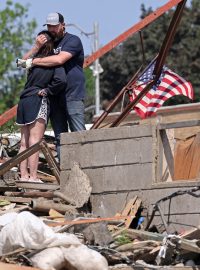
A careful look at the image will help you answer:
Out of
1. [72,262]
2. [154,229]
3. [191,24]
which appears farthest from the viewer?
[191,24]

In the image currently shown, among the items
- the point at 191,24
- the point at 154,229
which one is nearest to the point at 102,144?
the point at 154,229

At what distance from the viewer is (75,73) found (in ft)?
36.4

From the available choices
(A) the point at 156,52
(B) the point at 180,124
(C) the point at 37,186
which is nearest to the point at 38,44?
(C) the point at 37,186

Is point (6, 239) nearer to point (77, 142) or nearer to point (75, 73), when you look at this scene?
point (77, 142)

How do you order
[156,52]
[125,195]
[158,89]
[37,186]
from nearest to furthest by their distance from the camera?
[125,195] → [37,186] → [158,89] → [156,52]

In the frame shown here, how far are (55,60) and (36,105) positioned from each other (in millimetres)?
529

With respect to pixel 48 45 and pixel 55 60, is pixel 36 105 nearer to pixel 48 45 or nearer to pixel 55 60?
pixel 55 60

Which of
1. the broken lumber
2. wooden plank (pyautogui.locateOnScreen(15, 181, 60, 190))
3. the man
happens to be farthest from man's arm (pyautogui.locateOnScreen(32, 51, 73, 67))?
the broken lumber

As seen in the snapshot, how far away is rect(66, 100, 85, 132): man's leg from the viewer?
36.1 ft

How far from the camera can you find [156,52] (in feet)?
152

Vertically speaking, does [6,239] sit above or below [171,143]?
below

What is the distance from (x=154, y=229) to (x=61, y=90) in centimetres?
218

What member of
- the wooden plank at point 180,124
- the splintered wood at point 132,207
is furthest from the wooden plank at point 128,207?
the wooden plank at point 180,124

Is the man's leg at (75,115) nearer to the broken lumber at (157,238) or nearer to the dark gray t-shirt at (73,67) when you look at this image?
the dark gray t-shirt at (73,67)
